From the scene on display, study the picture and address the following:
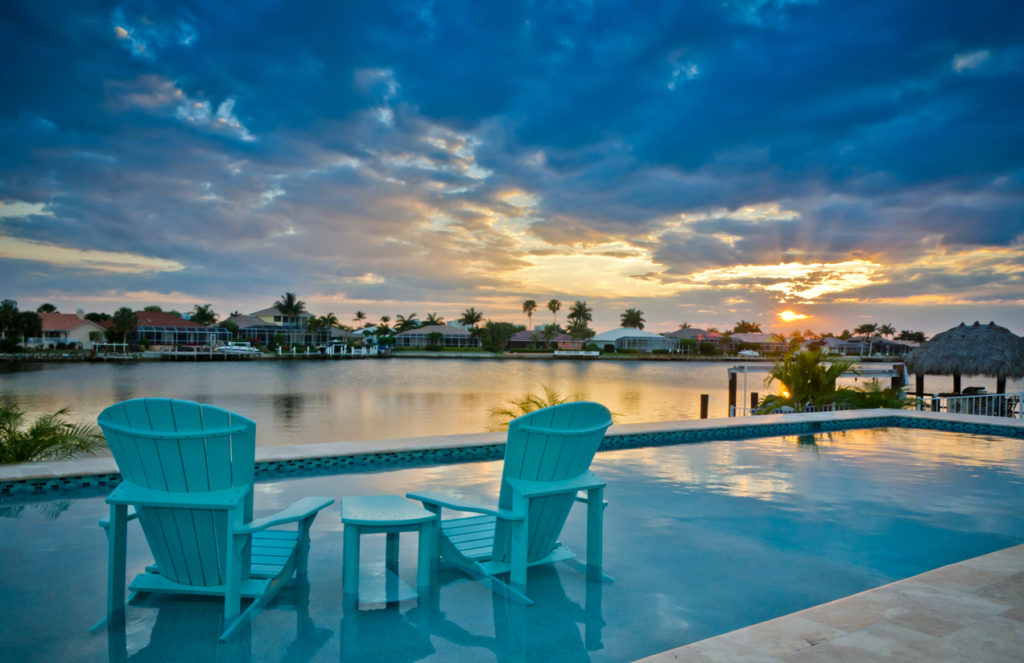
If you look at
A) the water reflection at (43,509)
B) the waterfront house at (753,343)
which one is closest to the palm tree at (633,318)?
the waterfront house at (753,343)

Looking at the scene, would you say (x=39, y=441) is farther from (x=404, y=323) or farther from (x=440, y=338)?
(x=404, y=323)

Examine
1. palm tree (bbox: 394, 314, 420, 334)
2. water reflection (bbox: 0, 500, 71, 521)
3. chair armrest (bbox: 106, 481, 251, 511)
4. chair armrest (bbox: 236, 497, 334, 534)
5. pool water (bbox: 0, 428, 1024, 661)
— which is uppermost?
palm tree (bbox: 394, 314, 420, 334)

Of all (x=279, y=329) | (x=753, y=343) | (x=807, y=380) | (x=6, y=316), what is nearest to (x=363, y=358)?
(x=279, y=329)

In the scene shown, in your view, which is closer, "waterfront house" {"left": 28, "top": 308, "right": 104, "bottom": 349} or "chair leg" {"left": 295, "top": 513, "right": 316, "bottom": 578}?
"chair leg" {"left": 295, "top": 513, "right": 316, "bottom": 578}

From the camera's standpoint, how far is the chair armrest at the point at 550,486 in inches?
102

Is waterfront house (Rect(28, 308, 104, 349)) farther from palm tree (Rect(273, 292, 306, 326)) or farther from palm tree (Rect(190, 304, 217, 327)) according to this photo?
palm tree (Rect(273, 292, 306, 326))

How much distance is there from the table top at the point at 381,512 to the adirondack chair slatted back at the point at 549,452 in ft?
1.35

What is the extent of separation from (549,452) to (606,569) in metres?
0.96

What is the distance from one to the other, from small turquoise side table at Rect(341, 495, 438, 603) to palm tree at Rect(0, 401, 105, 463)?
5782 millimetres

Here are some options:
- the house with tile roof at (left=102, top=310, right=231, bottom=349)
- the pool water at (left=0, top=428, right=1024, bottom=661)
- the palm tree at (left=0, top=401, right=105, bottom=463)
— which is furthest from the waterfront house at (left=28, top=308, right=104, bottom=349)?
the pool water at (left=0, top=428, right=1024, bottom=661)

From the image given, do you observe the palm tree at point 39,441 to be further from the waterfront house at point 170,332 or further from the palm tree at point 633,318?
the palm tree at point 633,318

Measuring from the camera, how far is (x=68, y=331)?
5809cm

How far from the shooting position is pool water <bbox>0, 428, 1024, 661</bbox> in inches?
89.2

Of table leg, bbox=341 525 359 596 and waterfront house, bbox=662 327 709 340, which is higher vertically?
waterfront house, bbox=662 327 709 340
